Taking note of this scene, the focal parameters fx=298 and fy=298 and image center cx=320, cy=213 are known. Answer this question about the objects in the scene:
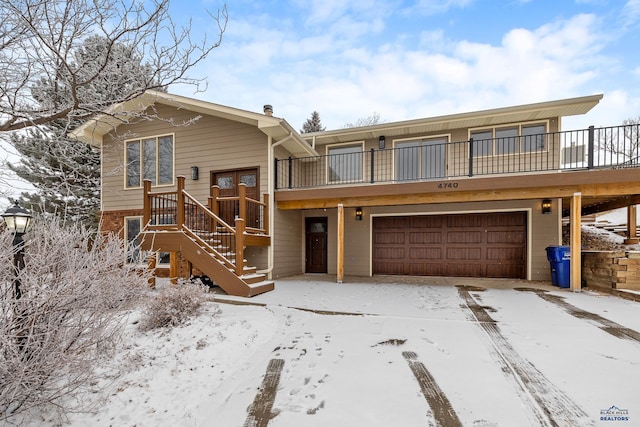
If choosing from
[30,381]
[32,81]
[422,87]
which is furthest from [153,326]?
[422,87]

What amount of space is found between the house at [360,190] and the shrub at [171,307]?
91.5 inches

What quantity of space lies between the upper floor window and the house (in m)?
0.03

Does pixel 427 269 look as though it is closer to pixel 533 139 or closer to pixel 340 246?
pixel 340 246

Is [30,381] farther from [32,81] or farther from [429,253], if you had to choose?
[429,253]

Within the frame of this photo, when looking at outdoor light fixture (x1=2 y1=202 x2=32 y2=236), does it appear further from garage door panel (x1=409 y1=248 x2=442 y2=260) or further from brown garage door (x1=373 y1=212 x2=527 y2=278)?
garage door panel (x1=409 y1=248 x2=442 y2=260)

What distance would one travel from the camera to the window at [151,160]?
9.05 metres

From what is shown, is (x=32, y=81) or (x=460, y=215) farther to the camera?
(x=460, y=215)

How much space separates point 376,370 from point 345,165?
25.0ft

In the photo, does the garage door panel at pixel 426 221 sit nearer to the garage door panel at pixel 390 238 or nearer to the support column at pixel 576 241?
the garage door panel at pixel 390 238

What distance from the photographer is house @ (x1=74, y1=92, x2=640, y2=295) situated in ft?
23.5

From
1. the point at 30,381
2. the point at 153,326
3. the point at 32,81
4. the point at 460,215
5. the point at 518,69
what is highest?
the point at 518,69

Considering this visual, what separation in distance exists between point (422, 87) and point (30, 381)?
16296 millimetres

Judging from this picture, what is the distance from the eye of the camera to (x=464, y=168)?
8656 millimetres

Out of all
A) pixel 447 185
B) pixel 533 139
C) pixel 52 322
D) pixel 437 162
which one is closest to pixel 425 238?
pixel 437 162
